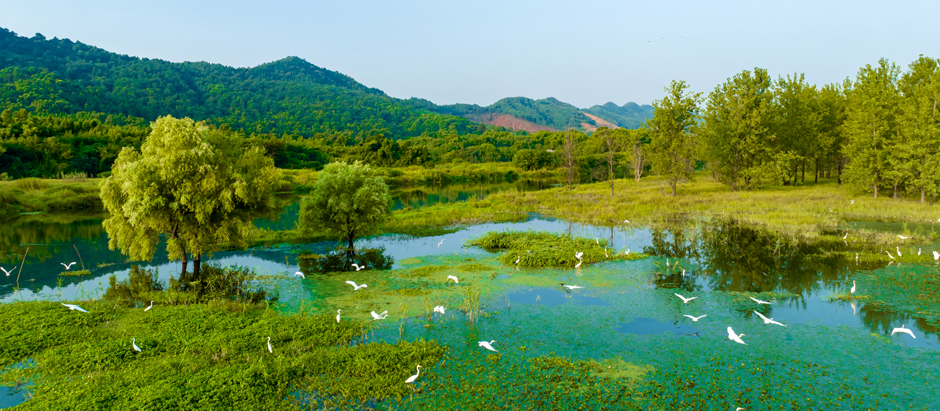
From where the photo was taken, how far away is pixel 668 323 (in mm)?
13141

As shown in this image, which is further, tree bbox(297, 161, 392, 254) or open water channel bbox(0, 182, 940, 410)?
tree bbox(297, 161, 392, 254)

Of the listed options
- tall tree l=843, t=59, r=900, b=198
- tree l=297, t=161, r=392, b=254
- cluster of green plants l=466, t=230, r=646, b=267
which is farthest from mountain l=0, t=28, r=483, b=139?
tall tree l=843, t=59, r=900, b=198

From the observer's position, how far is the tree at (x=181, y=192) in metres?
15.4

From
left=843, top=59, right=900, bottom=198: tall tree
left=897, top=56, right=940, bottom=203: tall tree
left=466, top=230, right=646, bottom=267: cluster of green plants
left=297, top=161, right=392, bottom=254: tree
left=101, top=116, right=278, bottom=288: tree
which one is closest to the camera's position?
left=101, top=116, right=278, bottom=288: tree

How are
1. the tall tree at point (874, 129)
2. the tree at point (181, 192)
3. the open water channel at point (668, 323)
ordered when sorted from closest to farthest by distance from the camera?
the open water channel at point (668, 323)
the tree at point (181, 192)
the tall tree at point (874, 129)

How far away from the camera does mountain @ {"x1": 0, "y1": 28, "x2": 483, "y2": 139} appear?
106625mm

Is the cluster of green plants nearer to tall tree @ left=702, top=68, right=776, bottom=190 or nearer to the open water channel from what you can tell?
the open water channel

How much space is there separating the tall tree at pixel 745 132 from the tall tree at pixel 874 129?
6.01m

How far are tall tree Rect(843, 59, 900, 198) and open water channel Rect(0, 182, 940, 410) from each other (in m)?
19.2

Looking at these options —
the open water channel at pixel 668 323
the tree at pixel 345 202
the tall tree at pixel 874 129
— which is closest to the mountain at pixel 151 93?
the tree at pixel 345 202

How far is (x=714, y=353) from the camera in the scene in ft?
36.0

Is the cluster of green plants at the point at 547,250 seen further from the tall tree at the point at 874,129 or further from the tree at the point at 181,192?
the tall tree at the point at 874,129

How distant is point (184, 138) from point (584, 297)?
49.4ft

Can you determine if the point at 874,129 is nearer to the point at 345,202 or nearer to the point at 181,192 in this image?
the point at 345,202
